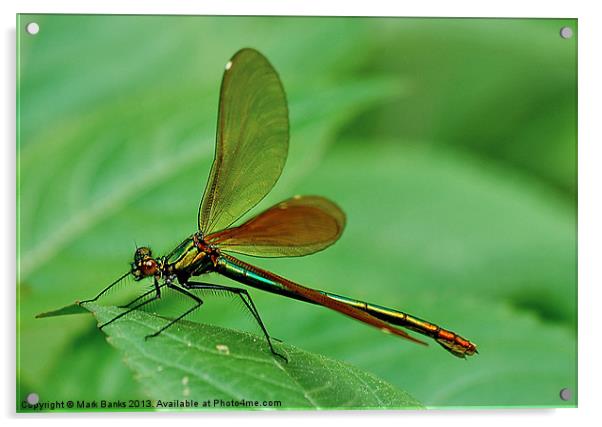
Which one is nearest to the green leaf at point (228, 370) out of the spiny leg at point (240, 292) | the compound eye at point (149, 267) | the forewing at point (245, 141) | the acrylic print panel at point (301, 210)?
the acrylic print panel at point (301, 210)

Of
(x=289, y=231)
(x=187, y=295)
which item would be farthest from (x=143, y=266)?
(x=289, y=231)

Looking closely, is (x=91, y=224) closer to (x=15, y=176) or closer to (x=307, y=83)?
(x=15, y=176)

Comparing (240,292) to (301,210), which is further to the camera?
(240,292)

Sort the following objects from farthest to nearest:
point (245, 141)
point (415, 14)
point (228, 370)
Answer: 1. point (415, 14)
2. point (245, 141)
3. point (228, 370)

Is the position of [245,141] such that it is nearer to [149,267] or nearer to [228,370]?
[149,267]

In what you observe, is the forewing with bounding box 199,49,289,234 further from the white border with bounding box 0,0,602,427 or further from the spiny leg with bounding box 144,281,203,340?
the white border with bounding box 0,0,602,427

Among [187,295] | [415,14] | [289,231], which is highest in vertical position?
[415,14]
